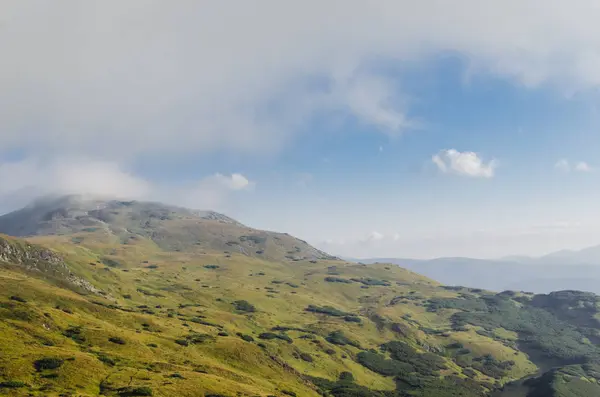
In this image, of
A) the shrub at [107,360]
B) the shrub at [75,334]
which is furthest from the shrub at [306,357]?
the shrub at [75,334]

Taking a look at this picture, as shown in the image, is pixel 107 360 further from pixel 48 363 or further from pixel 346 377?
pixel 346 377

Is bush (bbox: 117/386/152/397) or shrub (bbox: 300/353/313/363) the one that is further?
shrub (bbox: 300/353/313/363)

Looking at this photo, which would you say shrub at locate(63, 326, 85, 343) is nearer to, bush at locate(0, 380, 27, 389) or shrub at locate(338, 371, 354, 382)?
bush at locate(0, 380, 27, 389)


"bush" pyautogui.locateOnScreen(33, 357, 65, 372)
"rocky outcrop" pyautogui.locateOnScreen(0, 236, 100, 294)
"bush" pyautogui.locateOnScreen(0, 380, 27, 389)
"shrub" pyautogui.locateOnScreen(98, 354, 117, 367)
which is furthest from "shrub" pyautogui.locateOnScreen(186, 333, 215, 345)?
"bush" pyautogui.locateOnScreen(0, 380, 27, 389)

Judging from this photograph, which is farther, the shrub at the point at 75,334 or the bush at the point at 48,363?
the shrub at the point at 75,334

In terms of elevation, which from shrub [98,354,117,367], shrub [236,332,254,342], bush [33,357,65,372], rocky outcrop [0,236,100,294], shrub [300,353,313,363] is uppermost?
rocky outcrop [0,236,100,294]

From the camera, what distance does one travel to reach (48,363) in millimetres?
91812

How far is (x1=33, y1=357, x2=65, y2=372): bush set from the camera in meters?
89.9

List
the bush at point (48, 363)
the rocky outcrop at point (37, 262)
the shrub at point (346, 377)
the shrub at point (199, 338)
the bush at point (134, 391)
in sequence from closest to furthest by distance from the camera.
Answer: the bush at point (134, 391)
the bush at point (48, 363)
the shrub at point (199, 338)
the rocky outcrop at point (37, 262)
the shrub at point (346, 377)

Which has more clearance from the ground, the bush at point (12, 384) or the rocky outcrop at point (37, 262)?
the rocky outcrop at point (37, 262)

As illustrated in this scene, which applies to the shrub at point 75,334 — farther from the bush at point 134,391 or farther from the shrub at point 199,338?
the shrub at point 199,338

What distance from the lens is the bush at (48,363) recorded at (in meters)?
89.9

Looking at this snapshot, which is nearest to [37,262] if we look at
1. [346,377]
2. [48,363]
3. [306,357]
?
[48,363]

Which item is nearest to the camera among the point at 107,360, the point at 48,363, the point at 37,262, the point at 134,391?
the point at 134,391
